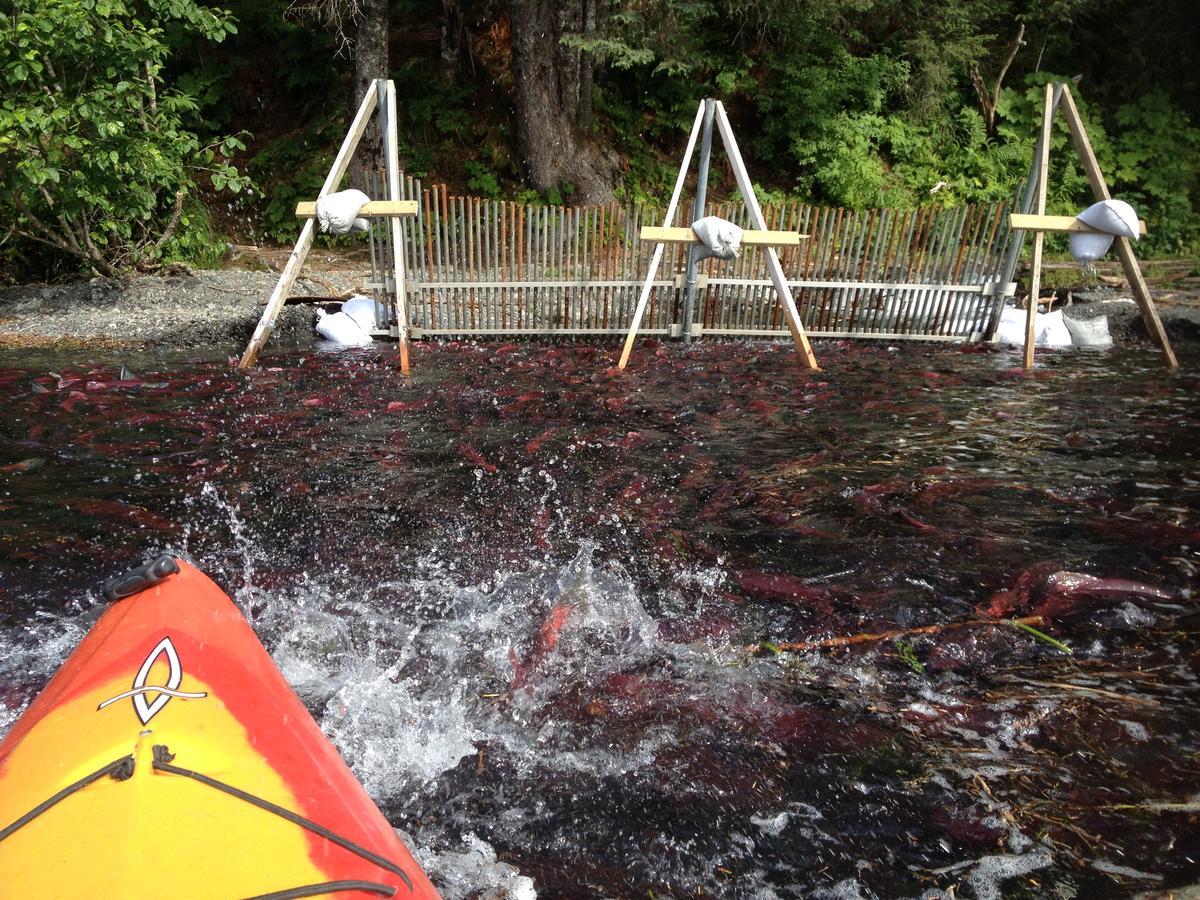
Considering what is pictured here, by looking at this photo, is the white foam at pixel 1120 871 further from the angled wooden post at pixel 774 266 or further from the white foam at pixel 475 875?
the angled wooden post at pixel 774 266

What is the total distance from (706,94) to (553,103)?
383cm

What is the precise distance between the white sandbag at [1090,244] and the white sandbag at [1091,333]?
1.57 meters

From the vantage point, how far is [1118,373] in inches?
364

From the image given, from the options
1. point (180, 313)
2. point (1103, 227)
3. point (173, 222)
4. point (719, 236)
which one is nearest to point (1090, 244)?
point (1103, 227)

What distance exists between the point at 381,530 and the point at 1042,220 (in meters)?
7.76

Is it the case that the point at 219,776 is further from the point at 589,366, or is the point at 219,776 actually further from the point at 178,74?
the point at 178,74

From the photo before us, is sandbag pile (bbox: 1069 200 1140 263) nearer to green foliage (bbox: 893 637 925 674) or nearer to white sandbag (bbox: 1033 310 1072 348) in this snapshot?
white sandbag (bbox: 1033 310 1072 348)

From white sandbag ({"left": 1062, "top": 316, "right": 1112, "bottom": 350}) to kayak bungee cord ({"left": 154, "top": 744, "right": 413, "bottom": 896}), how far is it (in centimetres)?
1094

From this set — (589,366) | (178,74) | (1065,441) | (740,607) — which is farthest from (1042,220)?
(178,74)

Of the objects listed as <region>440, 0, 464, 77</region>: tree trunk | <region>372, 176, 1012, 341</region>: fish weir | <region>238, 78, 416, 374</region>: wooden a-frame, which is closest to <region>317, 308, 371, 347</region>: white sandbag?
<region>372, 176, 1012, 341</region>: fish weir

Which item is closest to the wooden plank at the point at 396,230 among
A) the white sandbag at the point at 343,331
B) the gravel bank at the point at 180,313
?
the white sandbag at the point at 343,331

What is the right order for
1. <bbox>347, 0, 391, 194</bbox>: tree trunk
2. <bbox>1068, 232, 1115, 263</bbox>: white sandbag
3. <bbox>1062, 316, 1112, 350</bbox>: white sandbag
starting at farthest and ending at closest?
<bbox>347, 0, 391, 194</bbox>: tree trunk < <bbox>1062, 316, 1112, 350</bbox>: white sandbag < <bbox>1068, 232, 1115, 263</bbox>: white sandbag

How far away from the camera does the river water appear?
293 cm

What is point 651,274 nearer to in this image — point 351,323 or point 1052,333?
point 351,323
